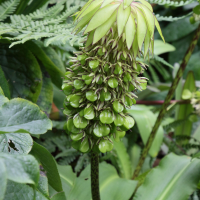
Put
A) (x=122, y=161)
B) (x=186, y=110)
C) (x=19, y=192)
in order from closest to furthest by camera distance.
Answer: (x=19, y=192), (x=122, y=161), (x=186, y=110)

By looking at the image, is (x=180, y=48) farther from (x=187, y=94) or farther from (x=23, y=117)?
(x=23, y=117)

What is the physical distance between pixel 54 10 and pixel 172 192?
2.58ft

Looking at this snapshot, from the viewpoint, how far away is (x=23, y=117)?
1.32 feet

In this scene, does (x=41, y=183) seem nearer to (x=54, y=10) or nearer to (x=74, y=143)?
(x=74, y=143)

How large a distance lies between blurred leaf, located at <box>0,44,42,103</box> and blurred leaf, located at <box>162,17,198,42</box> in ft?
6.30

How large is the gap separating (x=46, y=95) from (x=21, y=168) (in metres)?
0.51

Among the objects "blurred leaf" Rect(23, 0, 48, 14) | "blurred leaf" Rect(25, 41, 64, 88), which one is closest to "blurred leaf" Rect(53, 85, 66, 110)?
"blurred leaf" Rect(25, 41, 64, 88)

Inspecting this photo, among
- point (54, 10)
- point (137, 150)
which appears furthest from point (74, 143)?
point (137, 150)

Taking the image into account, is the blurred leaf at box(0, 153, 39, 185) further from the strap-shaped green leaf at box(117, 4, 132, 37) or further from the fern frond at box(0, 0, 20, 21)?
the fern frond at box(0, 0, 20, 21)

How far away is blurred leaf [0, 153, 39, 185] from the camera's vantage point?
0.87ft

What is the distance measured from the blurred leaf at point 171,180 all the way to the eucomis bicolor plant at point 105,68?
359mm

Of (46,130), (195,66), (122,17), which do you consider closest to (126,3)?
(122,17)

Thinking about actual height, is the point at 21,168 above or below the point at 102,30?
below

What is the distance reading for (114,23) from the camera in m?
0.41
